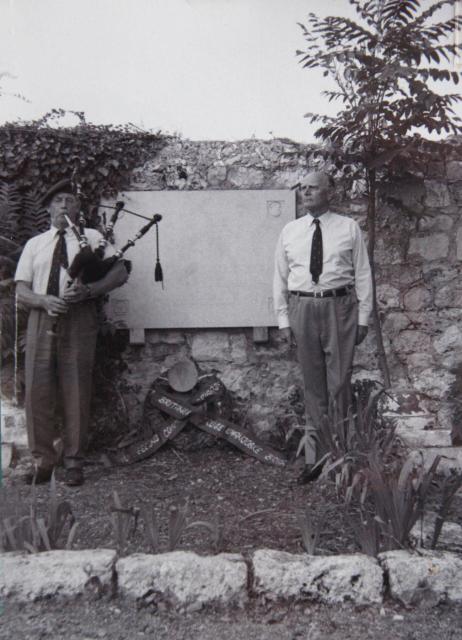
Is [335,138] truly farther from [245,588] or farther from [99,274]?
[245,588]

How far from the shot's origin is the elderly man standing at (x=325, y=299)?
4.00 meters

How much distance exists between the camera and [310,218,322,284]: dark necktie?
13.1ft

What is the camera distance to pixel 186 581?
2.52m

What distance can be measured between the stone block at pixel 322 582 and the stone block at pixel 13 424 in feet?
8.29

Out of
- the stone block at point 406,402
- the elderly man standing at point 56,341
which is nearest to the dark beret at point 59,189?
the elderly man standing at point 56,341

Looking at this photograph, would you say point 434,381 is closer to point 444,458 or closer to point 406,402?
point 406,402

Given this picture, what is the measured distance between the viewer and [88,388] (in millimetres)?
4207

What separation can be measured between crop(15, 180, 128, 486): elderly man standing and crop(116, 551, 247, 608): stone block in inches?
61.6

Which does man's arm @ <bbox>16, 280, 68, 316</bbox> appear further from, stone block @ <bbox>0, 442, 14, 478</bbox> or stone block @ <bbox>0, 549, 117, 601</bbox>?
stone block @ <bbox>0, 549, 117, 601</bbox>

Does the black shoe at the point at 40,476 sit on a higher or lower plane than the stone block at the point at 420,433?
lower

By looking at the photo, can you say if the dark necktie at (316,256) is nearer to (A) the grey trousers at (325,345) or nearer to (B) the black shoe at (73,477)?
(A) the grey trousers at (325,345)

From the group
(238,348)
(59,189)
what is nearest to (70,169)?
(59,189)

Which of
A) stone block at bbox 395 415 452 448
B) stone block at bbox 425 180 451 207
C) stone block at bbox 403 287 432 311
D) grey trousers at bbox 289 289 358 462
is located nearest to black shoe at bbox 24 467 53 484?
grey trousers at bbox 289 289 358 462

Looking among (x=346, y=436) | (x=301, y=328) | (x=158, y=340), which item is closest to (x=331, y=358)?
(x=301, y=328)
